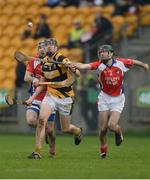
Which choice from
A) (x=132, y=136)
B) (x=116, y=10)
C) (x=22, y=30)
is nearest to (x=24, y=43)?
(x=22, y=30)

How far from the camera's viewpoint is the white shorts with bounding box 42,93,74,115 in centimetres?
1641

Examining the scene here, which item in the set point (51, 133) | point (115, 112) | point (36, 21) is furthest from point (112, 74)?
point (36, 21)

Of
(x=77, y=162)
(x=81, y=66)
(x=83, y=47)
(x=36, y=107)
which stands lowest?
(x=77, y=162)

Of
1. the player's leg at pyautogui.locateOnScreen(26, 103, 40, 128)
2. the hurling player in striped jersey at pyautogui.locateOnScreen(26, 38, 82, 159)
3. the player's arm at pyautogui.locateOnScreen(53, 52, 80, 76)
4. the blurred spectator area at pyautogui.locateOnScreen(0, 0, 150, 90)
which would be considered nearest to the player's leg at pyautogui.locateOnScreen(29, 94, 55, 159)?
the hurling player in striped jersey at pyautogui.locateOnScreen(26, 38, 82, 159)

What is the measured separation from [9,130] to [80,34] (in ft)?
12.5

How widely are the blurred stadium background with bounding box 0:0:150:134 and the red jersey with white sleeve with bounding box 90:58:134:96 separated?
8.99m

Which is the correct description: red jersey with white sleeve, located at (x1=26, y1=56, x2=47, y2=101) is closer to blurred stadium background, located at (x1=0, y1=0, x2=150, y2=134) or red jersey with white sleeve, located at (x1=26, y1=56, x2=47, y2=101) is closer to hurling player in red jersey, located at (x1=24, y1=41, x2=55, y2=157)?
hurling player in red jersey, located at (x1=24, y1=41, x2=55, y2=157)

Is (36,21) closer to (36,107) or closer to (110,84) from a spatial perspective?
(36,107)

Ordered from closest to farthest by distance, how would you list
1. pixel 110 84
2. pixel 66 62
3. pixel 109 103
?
pixel 66 62 < pixel 110 84 < pixel 109 103

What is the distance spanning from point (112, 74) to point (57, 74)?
1057mm

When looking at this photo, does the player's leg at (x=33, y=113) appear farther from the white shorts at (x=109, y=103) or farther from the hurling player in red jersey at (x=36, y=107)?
the white shorts at (x=109, y=103)

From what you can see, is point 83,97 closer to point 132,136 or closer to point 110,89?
point 132,136

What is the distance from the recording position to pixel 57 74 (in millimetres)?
16359

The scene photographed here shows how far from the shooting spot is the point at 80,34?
28172 mm
